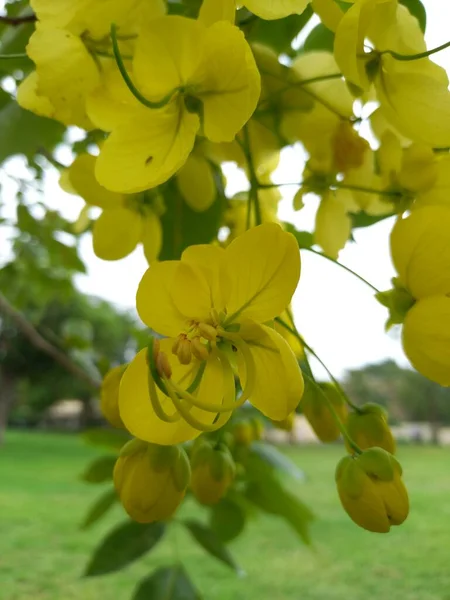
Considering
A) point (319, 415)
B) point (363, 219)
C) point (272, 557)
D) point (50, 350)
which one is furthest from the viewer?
point (272, 557)

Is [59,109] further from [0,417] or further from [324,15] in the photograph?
[0,417]

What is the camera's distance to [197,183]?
32 cm

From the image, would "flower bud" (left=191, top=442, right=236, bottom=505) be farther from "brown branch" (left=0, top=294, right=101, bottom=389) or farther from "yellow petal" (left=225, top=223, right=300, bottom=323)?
"brown branch" (left=0, top=294, right=101, bottom=389)


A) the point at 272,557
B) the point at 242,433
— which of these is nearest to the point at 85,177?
the point at 242,433

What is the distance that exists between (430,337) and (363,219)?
174mm

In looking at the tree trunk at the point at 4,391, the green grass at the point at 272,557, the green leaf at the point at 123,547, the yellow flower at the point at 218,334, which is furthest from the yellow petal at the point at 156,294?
the tree trunk at the point at 4,391

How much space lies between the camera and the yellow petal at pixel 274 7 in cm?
20

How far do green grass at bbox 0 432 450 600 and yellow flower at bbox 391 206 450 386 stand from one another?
517mm

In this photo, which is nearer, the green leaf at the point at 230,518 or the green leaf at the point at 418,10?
the green leaf at the point at 418,10

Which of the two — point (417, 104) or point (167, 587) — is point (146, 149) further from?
point (167, 587)

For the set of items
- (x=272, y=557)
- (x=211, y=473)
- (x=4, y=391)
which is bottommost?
(x=4, y=391)

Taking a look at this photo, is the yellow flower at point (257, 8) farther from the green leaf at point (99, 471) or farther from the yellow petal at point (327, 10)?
the green leaf at point (99, 471)

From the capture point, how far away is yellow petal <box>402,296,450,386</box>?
206 mm

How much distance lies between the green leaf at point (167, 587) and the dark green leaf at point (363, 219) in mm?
366
